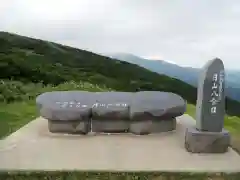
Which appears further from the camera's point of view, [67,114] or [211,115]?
[67,114]

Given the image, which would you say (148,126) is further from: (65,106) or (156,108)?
(65,106)

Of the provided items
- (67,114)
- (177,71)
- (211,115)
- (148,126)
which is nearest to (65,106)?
(67,114)

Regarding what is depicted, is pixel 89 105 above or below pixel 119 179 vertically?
above

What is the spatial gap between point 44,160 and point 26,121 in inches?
72.2

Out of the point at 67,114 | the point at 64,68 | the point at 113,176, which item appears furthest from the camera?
the point at 64,68

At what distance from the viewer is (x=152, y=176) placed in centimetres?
287

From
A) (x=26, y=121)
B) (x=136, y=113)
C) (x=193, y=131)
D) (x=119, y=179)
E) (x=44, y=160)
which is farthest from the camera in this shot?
(x=26, y=121)

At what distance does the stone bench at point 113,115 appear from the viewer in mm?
3955

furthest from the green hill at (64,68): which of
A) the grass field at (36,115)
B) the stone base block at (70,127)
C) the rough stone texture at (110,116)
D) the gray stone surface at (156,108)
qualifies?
the stone base block at (70,127)

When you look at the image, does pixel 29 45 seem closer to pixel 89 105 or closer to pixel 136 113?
pixel 89 105

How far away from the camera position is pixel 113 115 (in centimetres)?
400

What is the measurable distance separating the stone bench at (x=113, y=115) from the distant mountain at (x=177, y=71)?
4.17 ft

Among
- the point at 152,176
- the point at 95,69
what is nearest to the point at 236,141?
the point at 152,176

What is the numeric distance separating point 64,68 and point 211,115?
386 centimetres
